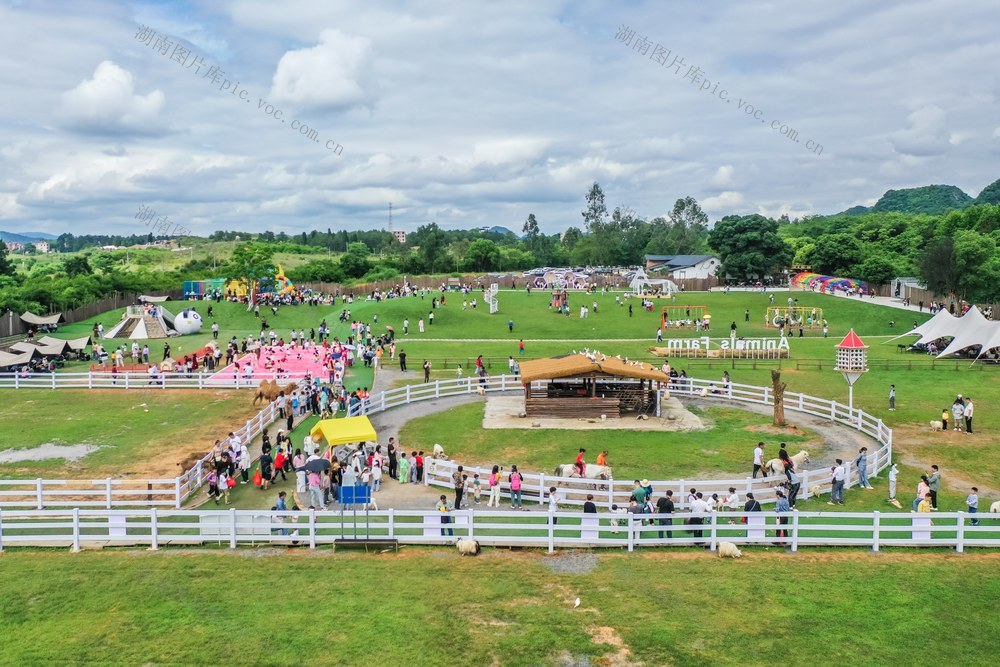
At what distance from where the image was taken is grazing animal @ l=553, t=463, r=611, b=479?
788 inches

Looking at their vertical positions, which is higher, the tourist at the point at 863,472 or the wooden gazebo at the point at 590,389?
the wooden gazebo at the point at 590,389

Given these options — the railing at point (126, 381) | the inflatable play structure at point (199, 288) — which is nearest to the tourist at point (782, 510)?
the railing at point (126, 381)

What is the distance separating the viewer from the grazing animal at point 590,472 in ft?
65.7

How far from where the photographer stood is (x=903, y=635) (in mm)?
12172

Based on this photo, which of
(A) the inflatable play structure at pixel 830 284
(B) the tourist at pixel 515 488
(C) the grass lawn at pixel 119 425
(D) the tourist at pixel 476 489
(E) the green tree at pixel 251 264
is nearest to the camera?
(B) the tourist at pixel 515 488

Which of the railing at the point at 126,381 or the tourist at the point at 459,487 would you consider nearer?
the tourist at the point at 459,487

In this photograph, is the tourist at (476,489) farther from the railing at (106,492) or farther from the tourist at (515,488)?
the railing at (106,492)

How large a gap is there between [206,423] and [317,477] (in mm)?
12515

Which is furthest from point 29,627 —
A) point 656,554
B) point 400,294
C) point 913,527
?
point 400,294

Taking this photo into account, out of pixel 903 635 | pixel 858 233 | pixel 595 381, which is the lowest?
pixel 903 635

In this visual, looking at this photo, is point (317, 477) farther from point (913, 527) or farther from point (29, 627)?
point (913, 527)

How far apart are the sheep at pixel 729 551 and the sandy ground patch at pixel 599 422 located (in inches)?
457

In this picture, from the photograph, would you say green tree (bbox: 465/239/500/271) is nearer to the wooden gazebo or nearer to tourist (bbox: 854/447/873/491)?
the wooden gazebo

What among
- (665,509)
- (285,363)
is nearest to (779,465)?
(665,509)
